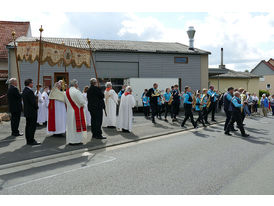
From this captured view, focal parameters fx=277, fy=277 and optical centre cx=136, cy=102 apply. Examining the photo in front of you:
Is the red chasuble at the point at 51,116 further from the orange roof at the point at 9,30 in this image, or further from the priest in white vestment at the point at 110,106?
the orange roof at the point at 9,30

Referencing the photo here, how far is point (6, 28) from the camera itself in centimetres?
2972

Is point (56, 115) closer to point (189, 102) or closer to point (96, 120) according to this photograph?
point (96, 120)

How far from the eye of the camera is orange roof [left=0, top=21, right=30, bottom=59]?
2653cm

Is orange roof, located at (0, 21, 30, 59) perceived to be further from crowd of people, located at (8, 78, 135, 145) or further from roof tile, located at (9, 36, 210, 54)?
crowd of people, located at (8, 78, 135, 145)

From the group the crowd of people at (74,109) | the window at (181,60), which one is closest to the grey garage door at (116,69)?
the window at (181,60)

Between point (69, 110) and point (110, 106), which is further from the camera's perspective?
point (110, 106)

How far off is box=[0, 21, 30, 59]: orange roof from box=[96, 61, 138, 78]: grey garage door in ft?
31.5

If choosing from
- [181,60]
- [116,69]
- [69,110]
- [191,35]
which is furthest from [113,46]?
[69,110]

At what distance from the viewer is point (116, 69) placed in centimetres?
2275

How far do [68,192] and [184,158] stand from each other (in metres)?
3.32

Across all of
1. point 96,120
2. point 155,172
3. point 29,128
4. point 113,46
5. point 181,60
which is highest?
point 113,46

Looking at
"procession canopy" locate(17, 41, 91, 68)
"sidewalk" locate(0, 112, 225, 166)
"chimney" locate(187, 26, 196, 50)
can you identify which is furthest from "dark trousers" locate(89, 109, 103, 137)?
"chimney" locate(187, 26, 196, 50)

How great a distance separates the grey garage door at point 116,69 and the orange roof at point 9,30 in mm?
9614

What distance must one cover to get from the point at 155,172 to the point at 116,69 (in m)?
17.7
